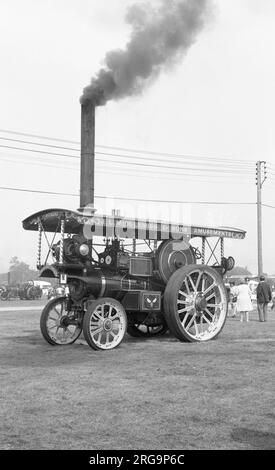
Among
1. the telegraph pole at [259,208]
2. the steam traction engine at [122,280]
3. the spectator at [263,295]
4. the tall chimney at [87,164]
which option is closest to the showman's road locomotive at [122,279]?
the steam traction engine at [122,280]

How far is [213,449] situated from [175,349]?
19.8 ft

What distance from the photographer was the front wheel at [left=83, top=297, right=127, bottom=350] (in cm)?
1054

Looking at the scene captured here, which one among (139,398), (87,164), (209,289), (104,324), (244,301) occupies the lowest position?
(139,398)

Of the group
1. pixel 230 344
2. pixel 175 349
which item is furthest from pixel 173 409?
pixel 230 344

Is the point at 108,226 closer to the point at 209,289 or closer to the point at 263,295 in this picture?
the point at 209,289

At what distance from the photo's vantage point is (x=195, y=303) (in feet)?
39.3

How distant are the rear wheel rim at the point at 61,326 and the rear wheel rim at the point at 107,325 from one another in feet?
2.64

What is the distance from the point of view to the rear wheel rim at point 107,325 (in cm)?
1070

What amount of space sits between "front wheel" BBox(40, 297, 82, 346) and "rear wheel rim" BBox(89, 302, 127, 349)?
0.75 meters

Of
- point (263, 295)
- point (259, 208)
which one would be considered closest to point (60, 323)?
point (263, 295)

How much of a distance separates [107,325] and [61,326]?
1.22 metres

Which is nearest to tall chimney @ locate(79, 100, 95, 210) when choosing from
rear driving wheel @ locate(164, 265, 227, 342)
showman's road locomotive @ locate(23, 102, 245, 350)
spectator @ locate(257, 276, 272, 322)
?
showman's road locomotive @ locate(23, 102, 245, 350)

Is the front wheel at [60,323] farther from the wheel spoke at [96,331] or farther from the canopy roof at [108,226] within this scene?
the canopy roof at [108,226]
